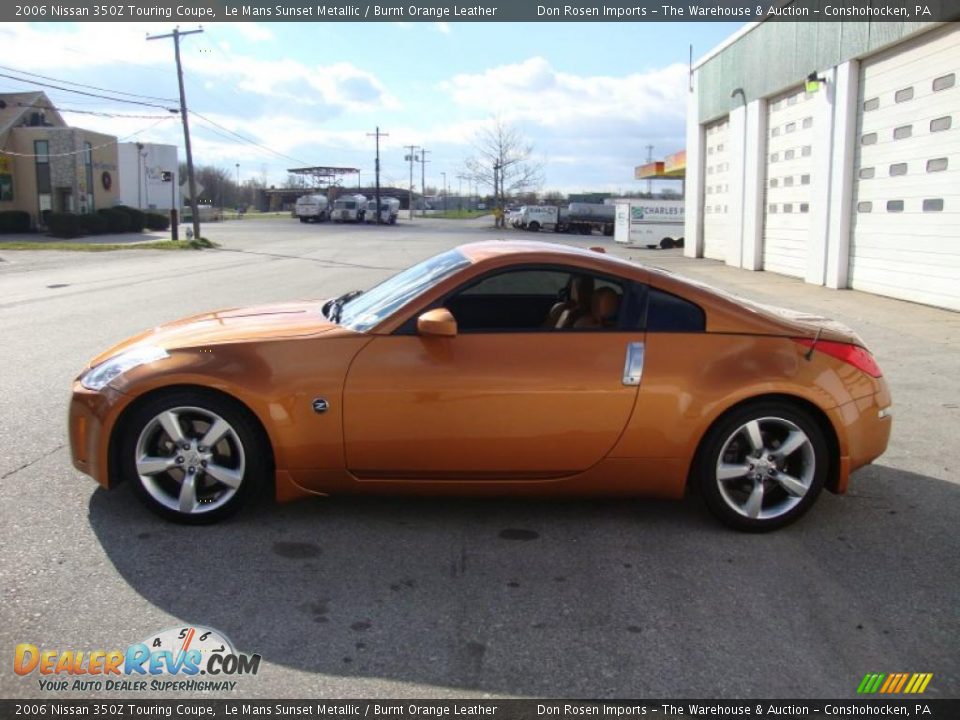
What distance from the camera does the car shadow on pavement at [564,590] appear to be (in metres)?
3.02

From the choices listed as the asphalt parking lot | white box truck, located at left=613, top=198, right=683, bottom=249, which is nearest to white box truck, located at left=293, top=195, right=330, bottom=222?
white box truck, located at left=613, top=198, right=683, bottom=249

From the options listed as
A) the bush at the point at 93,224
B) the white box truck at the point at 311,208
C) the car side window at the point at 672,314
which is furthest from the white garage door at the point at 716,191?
the white box truck at the point at 311,208

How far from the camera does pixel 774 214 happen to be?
70.4ft

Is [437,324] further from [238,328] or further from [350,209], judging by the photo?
[350,209]

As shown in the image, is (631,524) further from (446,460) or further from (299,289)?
(299,289)

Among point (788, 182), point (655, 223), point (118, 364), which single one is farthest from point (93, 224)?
point (118, 364)

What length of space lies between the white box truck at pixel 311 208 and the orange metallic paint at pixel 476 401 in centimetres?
7746

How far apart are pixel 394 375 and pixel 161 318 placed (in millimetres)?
9225

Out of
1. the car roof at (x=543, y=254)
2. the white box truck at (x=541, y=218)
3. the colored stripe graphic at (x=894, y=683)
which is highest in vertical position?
the white box truck at (x=541, y=218)

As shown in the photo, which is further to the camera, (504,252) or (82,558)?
(504,252)

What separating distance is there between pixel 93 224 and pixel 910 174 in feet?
154

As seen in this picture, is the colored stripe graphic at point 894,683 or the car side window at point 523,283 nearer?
the colored stripe graphic at point 894,683

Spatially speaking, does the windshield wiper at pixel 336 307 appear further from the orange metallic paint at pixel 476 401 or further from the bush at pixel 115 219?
the bush at pixel 115 219

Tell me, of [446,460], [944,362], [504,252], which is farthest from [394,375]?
[944,362]
